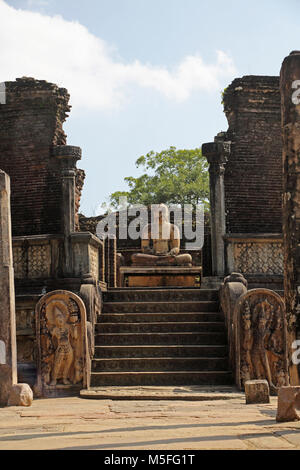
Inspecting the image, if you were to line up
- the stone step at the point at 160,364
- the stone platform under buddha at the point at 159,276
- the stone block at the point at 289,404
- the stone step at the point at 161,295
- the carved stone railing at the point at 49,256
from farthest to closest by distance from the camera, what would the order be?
the stone platform under buddha at the point at 159,276 → the carved stone railing at the point at 49,256 → the stone step at the point at 161,295 → the stone step at the point at 160,364 → the stone block at the point at 289,404

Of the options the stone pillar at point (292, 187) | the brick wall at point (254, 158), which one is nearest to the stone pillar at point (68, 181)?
the brick wall at point (254, 158)

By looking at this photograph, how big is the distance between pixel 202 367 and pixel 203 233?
11.6m

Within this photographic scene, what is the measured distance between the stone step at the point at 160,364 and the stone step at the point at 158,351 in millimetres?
216

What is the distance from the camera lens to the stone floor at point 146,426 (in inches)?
184

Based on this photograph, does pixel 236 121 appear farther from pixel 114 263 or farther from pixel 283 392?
pixel 283 392

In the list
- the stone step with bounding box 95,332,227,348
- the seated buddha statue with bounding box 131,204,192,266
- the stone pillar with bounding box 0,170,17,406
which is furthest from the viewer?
the seated buddha statue with bounding box 131,204,192,266

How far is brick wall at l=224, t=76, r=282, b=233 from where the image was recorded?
17.0 metres

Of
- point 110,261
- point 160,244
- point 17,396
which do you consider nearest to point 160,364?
point 17,396

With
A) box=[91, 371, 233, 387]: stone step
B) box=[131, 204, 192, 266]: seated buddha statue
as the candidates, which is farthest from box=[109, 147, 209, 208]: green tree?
box=[91, 371, 233, 387]: stone step

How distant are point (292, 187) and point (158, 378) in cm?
430

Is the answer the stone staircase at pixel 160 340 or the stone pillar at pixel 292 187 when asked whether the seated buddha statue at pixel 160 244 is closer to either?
the stone staircase at pixel 160 340

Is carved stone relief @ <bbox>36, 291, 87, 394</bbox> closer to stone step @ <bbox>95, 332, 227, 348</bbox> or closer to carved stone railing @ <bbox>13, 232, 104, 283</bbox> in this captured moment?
stone step @ <bbox>95, 332, 227, 348</bbox>

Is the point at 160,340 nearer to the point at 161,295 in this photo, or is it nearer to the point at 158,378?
the point at 158,378

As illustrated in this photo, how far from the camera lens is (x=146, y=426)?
5871 millimetres
